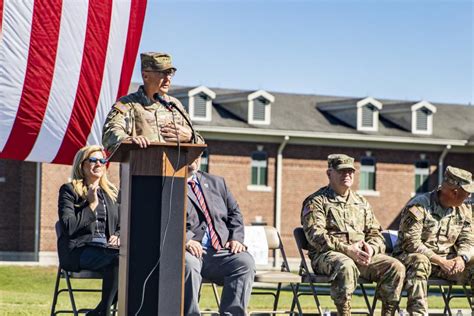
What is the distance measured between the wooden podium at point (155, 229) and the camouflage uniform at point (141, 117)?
2.41 ft

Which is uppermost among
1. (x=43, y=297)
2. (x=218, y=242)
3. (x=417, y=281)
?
(x=218, y=242)

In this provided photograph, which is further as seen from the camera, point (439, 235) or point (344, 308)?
point (439, 235)

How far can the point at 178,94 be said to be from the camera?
45.7 metres

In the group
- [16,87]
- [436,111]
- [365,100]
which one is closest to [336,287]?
[16,87]

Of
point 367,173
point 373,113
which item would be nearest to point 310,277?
point 367,173

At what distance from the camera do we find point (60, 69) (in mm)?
9977

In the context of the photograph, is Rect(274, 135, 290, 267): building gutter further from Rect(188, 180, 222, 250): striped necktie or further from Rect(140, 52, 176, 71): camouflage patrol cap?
Rect(140, 52, 176, 71): camouflage patrol cap

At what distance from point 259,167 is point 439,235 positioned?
113 feet

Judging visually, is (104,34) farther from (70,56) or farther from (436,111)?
(436,111)

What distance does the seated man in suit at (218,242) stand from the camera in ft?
27.9

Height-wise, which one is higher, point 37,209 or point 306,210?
point 306,210

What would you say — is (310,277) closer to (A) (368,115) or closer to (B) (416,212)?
(B) (416,212)

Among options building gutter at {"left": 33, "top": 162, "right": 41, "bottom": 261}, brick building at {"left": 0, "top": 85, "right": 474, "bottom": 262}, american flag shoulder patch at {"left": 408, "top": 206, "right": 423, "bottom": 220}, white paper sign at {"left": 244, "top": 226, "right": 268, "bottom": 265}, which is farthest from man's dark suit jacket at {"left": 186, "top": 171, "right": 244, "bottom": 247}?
building gutter at {"left": 33, "top": 162, "right": 41, "bottom": 261}

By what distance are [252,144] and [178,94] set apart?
13.4 feet
